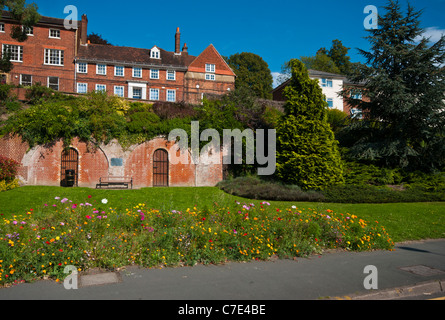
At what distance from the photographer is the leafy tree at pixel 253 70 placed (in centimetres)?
5416

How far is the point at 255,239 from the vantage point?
7.70 metres

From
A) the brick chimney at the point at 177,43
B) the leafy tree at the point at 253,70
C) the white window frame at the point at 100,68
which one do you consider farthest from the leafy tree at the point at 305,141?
the leafy tree at the point at 253,70

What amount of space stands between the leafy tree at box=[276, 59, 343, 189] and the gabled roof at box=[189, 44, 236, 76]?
72.9 feet

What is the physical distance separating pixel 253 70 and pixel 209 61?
59.7 ft

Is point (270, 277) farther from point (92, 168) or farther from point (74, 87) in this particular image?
point (74, 87)

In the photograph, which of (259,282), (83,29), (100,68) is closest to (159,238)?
(259,282)

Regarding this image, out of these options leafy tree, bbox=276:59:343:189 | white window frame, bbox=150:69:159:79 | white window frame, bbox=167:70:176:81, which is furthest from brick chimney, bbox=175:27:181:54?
leafy tree, bbox=276:59:343:189

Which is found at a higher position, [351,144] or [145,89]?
[145,89]

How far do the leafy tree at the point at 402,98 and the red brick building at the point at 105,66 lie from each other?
17.9 meters

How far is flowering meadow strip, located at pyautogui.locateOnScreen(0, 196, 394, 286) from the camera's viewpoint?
602 cm

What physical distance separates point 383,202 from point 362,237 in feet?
29.6

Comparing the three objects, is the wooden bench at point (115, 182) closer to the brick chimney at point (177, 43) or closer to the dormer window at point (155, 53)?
the dormer window at point (155, 53)

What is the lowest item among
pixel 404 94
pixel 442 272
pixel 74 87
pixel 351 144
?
pixel 442 272

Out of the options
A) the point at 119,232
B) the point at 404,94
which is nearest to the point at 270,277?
the point at 119,232
